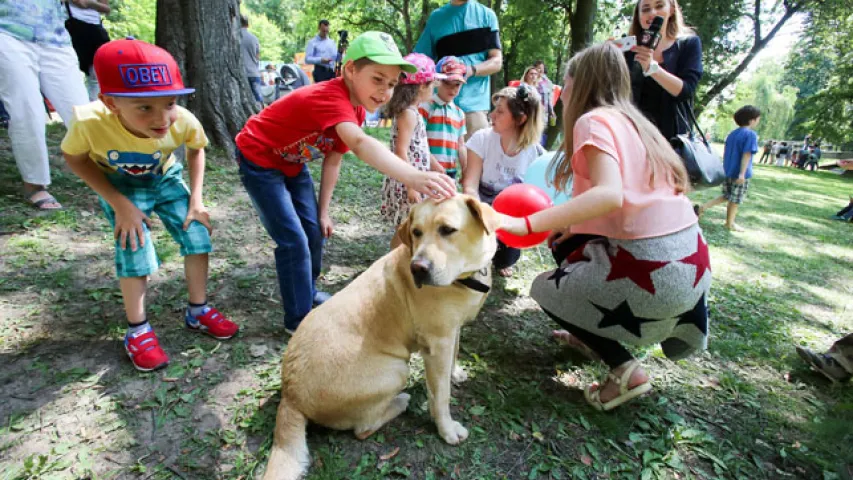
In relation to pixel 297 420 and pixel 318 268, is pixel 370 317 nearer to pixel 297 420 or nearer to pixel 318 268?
pixel 297 420

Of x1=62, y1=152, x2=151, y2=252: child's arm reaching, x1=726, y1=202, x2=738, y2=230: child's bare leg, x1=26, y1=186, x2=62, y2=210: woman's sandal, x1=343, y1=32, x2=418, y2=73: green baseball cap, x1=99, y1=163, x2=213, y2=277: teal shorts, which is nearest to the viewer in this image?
x1=343, y1=32, x2=418, y2=73: green baseball cap

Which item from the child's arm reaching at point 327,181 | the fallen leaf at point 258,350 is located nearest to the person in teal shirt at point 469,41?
the child's arm reaching at point 327,181

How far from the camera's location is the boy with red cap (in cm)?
247

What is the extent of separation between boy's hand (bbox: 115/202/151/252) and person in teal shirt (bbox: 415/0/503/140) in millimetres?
3868

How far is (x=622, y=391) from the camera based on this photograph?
2660 millimetres

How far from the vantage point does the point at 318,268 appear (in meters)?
3.88

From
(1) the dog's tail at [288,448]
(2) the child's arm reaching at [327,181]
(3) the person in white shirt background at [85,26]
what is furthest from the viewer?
(3) the person in white shirt background at [85,26]

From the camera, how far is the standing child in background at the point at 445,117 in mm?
4445

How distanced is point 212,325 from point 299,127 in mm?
1732

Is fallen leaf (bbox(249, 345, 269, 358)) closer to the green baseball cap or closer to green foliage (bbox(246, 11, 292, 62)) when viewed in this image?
the green baseball cap

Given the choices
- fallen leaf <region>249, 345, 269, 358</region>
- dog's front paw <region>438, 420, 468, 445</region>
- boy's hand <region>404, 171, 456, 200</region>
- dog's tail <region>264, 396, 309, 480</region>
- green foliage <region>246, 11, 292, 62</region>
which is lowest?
fallen leaf <region>249, 345, 269, 358</region>

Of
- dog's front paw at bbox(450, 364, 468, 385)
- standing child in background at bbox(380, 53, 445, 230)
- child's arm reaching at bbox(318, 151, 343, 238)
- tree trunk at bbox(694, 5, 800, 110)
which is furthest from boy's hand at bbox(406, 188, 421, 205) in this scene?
tree trunk at bbox(694, 5, 800, 110)

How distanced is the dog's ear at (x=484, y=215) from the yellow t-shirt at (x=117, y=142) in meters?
2.25

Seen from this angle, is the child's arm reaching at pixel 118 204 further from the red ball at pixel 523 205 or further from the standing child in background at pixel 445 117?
the standing child in background at pixel 445 117
